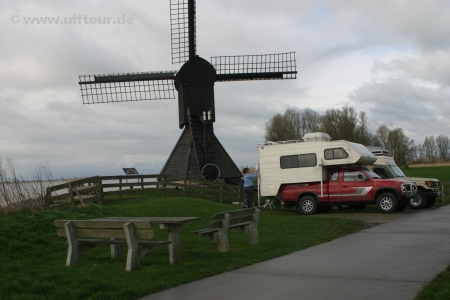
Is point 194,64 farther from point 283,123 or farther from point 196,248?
point 283,123

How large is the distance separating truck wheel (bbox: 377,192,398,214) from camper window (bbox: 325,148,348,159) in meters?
2.05

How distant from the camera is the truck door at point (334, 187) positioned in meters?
19.3

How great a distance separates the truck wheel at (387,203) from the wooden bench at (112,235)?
12.3 metres

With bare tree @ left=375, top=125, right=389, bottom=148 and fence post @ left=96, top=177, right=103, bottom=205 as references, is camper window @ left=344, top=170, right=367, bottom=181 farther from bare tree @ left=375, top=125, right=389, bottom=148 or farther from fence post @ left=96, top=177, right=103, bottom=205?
bare tree @ left=375, top=125, right=389, bottom=148

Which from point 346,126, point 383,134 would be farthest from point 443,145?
point 346,126

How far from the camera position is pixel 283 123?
6794 centimetres

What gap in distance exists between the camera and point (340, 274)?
7.46m

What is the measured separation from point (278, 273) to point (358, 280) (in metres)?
1.27

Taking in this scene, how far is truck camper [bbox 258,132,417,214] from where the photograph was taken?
61.5ft

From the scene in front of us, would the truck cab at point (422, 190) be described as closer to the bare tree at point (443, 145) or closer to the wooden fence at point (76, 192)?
the wooden fence at point (76, 192)

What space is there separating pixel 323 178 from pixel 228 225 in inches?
A: 412

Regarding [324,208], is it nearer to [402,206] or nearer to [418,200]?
[402,206]

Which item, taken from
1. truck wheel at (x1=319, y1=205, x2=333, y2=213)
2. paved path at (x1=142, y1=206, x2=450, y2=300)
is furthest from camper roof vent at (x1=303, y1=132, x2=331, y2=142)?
paved path at (x1=142, y1=206, x2=450, y2=300)

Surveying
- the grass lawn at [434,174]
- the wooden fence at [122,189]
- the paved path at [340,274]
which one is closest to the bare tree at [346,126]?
the grass lawn at [434,174]
